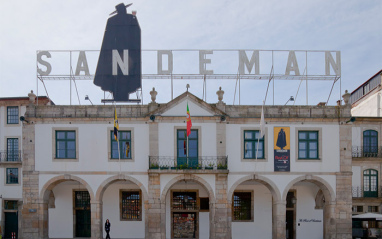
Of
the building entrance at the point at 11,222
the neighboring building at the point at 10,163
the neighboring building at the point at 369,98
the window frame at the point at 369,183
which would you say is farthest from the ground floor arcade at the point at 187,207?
the neighboring building at the point at 369,98

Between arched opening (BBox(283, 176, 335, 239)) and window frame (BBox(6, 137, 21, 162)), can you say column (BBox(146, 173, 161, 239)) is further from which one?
window frame (BBox(6, 137, 21, 162))

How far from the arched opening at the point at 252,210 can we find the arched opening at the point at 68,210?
405 inches

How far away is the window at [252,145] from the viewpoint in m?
21.0

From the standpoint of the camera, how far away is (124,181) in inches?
885

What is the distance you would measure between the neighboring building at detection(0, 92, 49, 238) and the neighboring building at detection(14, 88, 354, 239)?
Result: 524 centimetres

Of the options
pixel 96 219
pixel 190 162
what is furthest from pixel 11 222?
pixel 190 162

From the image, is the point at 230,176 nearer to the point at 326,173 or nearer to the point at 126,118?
the point at 326,173

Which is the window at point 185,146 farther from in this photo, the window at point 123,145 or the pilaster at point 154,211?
the window at point 123,145

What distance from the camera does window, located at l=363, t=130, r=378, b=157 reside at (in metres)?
24.0

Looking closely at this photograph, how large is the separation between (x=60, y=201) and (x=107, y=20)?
1376 cm

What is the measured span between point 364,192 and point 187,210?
1280 cm

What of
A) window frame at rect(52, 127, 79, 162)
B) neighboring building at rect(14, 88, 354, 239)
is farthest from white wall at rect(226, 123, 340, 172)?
window frame at rect(52, 127, 79, 162)

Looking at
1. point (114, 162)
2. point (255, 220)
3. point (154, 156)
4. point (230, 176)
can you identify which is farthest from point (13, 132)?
point (255, 220)

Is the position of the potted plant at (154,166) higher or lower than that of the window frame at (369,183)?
A: higher
